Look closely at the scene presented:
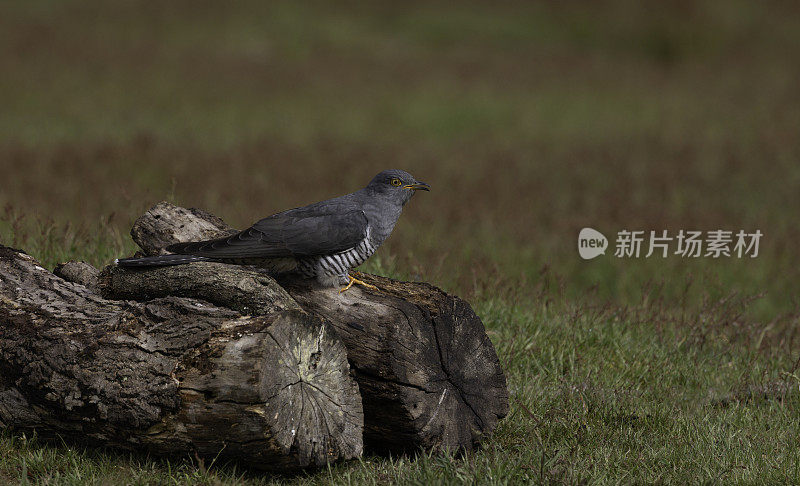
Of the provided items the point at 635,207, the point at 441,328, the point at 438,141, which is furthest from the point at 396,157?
the point at 441,328

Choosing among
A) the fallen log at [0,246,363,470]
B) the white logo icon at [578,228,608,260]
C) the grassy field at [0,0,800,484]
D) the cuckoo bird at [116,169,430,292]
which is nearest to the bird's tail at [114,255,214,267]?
the cuckoo bird at [116,169,430,292]

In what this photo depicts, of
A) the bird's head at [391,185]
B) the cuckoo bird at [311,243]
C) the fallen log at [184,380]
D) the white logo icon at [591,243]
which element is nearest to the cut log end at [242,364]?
the fallen log at [184,380]

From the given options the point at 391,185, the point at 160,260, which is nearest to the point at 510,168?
the point at 391,185

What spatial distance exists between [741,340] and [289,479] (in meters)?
5.33

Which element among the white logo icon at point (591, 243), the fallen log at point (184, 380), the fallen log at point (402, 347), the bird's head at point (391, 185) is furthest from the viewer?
the white logo icon at point (591, 243)

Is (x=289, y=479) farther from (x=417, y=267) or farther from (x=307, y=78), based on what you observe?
(x=307, y=78)

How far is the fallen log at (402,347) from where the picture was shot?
16.9 ft

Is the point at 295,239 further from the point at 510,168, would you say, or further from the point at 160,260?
the point at 510,168

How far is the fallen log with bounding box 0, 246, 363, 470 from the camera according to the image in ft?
14.9

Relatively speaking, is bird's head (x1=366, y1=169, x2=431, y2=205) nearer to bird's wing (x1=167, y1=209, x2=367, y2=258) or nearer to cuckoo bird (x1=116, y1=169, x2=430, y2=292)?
cuckoo bird (x1=116, y1=169, x2=430, y2=292)

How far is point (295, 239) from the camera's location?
5305 millimetres

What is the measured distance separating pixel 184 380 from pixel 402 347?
1386 millimetres

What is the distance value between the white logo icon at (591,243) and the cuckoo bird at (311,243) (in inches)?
265

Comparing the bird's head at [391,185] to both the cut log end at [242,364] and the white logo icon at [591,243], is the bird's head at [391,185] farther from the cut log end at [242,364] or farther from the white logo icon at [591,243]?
the white logo icon at [591,243]
